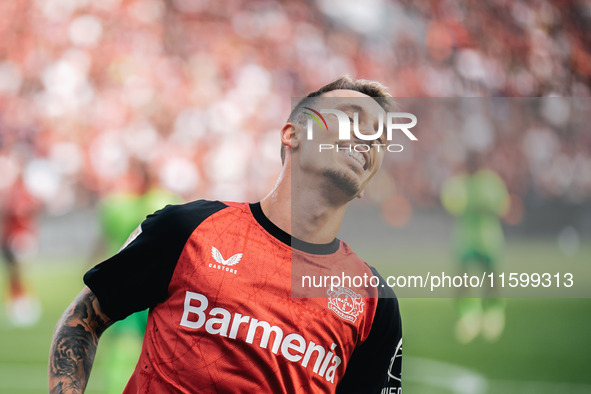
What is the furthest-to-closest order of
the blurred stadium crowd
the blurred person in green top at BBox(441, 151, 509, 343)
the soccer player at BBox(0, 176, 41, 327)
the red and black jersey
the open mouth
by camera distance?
the blurred stadium crowd → the soccer player at BBox(0, 176, 41, 327) → the blurred person in green top at BBox(441, 151, 509, 343) → the open mouth → the red and black jersey

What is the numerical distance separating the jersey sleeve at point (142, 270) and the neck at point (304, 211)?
248 mm

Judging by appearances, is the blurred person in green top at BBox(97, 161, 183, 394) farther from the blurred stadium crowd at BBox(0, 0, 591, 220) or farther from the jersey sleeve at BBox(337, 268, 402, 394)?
the blurred stadium crowd at BBox(0, 0, 591, 220)

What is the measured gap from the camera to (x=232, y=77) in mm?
14766

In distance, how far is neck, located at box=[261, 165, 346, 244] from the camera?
177cm

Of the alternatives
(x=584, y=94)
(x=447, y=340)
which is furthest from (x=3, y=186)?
(x=584, y=94)

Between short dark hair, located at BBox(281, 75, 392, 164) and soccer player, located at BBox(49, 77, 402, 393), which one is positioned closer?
soccer player, located at BBox(49, 77, 402, 393)

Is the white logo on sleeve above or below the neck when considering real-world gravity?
below

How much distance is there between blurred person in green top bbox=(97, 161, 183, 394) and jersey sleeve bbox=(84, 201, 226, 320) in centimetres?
283

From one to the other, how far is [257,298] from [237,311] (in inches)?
2.6

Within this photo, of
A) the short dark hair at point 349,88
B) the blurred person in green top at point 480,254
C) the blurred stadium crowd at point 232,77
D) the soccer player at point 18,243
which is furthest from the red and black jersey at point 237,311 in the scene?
the blurred stadium crowd at point 232,77

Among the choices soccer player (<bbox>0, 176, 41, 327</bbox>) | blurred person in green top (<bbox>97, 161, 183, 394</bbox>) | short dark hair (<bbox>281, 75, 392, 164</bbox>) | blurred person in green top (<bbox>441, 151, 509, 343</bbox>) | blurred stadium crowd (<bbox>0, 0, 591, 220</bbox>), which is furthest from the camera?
blurred stadium crowd (<bbox>0, 0, 591, 220</bbox>)

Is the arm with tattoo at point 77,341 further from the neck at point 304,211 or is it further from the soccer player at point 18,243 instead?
the soccer player at point 18,243

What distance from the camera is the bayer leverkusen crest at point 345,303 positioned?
1.73 m

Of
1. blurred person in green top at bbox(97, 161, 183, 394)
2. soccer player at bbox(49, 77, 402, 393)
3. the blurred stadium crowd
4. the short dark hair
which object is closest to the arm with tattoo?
soccer player at bbox(49, 77, 402, 393)
